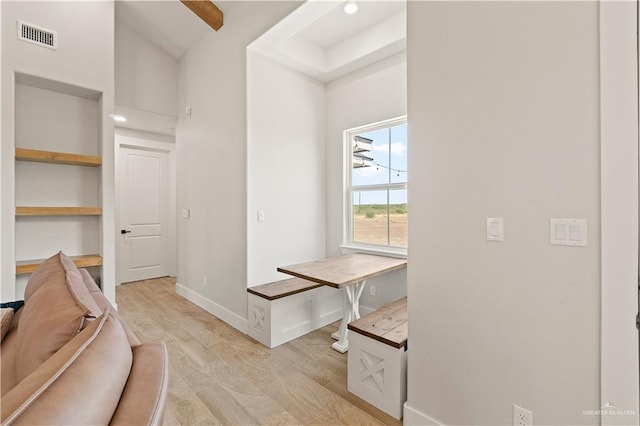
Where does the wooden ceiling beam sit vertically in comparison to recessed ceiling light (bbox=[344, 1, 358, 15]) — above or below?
above

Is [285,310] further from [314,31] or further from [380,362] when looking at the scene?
[314,31]

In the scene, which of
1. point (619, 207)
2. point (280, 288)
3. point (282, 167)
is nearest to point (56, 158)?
point (282, 167)

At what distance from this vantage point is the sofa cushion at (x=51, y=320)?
0.81 meters

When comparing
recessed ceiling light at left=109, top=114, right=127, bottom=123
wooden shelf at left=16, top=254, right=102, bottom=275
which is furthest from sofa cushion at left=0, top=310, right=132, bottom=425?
recessed ceiling light at left=109, top=114, right=127, bottom=123

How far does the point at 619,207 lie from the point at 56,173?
407 cm

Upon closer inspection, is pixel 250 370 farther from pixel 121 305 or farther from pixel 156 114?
pixel 156 114

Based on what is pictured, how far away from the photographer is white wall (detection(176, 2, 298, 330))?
10.00 feet

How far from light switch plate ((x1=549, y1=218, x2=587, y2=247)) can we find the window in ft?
6.25

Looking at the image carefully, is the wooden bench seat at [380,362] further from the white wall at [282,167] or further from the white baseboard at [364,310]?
the white wall at [282,167]

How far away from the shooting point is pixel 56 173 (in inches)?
113

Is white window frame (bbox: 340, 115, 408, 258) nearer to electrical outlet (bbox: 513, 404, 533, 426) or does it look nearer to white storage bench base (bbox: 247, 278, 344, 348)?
white storage bench base (bbox: 247, 278, 344, 348)

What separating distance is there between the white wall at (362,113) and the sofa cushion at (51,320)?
108 inches

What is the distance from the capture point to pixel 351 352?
2084 mm

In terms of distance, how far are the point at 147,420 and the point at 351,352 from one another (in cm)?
165
